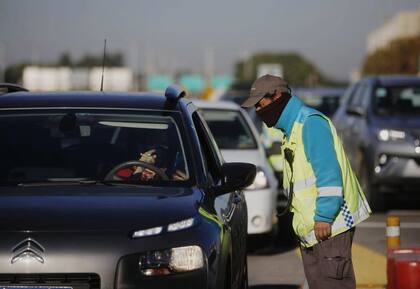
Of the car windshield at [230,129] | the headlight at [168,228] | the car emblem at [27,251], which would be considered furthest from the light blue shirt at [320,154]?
the car windshield at [230,129]

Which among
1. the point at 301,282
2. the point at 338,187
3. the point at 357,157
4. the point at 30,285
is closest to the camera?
the point at 30,285

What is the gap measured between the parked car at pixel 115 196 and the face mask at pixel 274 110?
33cm

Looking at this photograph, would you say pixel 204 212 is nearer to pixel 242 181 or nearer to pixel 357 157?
pixel 242 181

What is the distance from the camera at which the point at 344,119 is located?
19906 mm

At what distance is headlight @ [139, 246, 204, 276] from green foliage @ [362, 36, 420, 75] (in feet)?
365

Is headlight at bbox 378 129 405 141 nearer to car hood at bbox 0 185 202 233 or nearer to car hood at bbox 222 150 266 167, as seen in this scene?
car hood at bbox 222 150 266 167

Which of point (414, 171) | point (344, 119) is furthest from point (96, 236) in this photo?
point (344, 119)

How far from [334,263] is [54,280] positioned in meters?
1.88

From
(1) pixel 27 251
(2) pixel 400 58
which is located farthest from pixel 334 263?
(2) pixel 400 58

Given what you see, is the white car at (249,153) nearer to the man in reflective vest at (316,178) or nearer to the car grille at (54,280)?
the man in reflective vest at (316,178)

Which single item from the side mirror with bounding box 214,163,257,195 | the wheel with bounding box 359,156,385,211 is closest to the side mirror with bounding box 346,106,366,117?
the wheel with bounding box 359,156,385,211

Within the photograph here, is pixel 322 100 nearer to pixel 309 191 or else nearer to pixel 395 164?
pixel 395 164

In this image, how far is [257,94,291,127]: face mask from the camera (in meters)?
7.02

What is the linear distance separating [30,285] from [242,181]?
5.55ft
